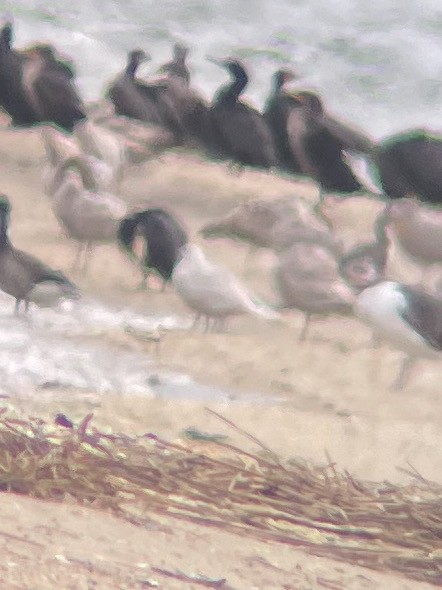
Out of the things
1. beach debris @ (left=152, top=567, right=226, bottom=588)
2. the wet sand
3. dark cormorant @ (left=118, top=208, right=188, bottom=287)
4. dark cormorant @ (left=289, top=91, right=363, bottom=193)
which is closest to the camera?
beach debris @ (left=152, top=567, right=226, bottom=588)

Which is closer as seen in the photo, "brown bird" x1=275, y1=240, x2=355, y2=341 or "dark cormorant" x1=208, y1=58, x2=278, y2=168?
"brown bird" x1=275, y1=240, x2=355, y2=341

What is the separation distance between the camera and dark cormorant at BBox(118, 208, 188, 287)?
6.73 metres

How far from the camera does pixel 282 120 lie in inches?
395

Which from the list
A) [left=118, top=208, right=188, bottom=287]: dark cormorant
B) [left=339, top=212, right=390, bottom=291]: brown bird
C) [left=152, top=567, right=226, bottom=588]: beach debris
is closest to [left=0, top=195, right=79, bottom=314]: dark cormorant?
[left=118, top=208, right=188, bottom=287]: dark cormorant

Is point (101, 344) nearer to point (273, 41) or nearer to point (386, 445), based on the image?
point (386, 445)

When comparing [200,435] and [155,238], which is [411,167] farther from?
[200,435]

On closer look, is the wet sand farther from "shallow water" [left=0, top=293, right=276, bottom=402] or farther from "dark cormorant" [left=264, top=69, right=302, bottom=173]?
"dark cormorant" [left=264, top=69, right=302, bottom=173]

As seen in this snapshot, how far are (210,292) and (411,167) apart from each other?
336cm

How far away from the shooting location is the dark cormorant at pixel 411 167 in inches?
356

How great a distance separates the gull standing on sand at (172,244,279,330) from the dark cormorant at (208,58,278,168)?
326 cm

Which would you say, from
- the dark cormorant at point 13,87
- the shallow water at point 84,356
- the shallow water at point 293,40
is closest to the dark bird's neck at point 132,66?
the dark cormorant at point 13,87

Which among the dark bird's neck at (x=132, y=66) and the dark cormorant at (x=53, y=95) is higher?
the dark bird's neck at (x=132, y=66)

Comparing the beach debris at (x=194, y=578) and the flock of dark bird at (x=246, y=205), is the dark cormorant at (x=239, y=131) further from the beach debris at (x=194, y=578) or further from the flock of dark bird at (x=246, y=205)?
the beach debris at (x=194, y=578)

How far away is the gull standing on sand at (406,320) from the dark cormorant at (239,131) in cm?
384
